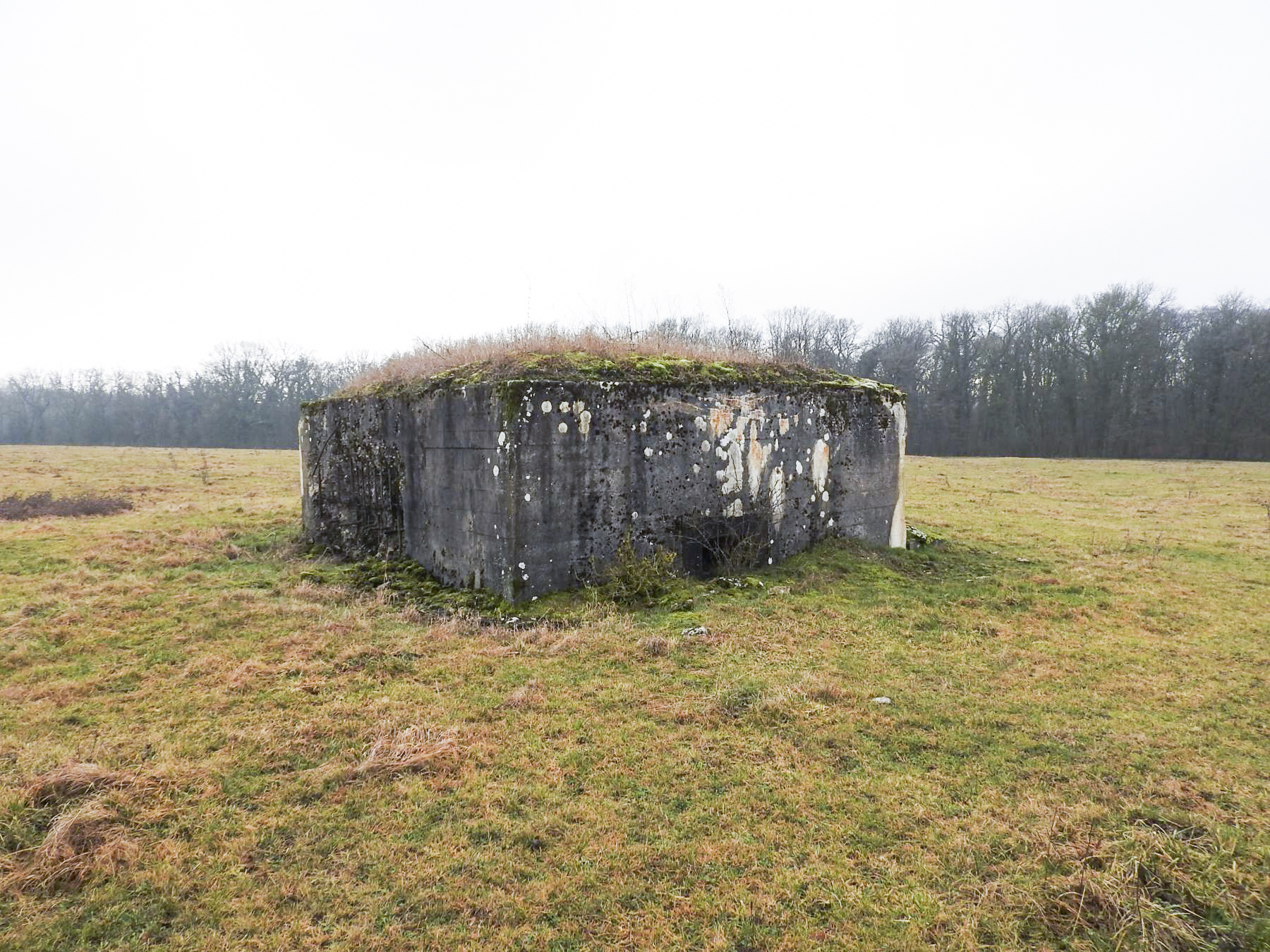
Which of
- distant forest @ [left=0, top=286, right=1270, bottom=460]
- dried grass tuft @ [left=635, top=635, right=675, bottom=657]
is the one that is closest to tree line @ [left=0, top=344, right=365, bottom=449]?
distant forest @ [left=0, top=286, right=1270, bottom=460]

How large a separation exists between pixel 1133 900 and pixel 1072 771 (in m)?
1.35

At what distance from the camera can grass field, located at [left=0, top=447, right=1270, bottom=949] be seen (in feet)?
10.0

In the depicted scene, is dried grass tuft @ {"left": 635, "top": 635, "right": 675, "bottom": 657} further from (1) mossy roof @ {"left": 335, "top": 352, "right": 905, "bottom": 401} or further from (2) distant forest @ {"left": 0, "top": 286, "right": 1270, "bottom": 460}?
(2) distant forest @ {"left": 0, "top": 286, "right": 1270, "bottom": 460}

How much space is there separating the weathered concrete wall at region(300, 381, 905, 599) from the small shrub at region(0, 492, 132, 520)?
8.75m

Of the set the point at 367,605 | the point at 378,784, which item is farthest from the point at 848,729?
the point at 367,605

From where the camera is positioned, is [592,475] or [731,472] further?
[731,472]

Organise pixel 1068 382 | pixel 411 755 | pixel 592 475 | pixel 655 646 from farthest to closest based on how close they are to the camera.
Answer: pixel 1068 382
pixel 592 475
pixel 655 646
pixel 411 755

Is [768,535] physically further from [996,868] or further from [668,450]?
[996,868]

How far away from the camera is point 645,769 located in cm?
427

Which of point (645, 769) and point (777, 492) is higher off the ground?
point (777, 492)

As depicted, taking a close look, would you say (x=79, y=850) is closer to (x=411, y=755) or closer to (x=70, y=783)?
(x=70, y=783)

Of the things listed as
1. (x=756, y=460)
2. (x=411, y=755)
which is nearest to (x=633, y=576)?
(x=756, y=460)

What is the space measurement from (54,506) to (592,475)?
15.9 m

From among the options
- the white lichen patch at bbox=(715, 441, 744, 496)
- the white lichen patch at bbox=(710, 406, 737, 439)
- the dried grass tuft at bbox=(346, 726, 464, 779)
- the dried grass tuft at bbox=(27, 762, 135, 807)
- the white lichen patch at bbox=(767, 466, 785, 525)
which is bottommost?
the dried grass tuft at bbox=(346, 726, 464, 779)
